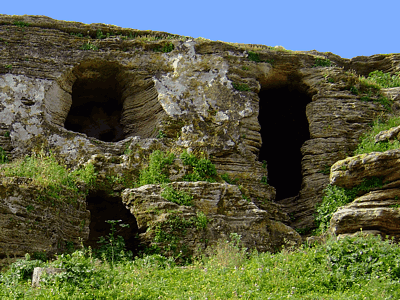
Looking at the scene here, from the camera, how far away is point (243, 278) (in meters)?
10.5

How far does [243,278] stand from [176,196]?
12.9ft

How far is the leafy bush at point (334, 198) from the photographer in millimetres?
13914

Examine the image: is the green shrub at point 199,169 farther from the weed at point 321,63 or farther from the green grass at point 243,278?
the weed at point 321,63

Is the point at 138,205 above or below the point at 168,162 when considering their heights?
below

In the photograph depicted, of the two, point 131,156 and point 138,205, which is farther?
point 131,156

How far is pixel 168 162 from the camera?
15328 mm

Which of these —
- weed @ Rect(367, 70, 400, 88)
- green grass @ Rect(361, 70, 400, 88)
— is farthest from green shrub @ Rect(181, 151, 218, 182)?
weed @ Rect(367, 70, 400, 88)

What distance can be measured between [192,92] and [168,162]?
2847mm

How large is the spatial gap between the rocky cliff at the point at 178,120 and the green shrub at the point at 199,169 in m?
0.18

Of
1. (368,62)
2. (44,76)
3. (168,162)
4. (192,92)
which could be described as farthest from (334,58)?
(44,76)

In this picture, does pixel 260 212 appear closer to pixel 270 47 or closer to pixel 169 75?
pixel 169 75

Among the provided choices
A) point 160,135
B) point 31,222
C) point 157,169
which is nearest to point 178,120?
point 160,135

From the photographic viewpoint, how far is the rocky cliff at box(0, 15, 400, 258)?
14.1m

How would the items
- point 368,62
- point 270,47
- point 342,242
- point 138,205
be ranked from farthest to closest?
point 368,62
point 270,47
point 138,205
point 342,242
